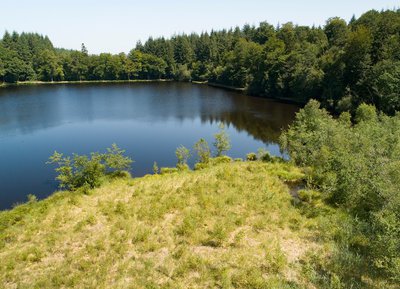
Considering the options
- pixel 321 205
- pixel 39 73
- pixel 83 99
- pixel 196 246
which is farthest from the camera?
pixel 39 73

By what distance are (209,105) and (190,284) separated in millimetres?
59916

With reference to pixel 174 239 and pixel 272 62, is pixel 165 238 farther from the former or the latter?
pixel 272 62

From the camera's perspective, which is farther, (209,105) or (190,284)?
(209,105)

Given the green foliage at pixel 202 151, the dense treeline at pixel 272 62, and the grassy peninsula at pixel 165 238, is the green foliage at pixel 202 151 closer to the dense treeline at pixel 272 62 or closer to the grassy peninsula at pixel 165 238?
the grassy peninsula at pixel 165 238

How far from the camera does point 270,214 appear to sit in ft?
55.4

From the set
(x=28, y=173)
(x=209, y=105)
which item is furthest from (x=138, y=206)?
(x=209, y=105)

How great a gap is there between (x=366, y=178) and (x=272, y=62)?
6698 cm

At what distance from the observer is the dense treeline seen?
51969 mm

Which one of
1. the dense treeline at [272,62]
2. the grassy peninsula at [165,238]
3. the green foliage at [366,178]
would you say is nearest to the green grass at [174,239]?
the grassy peninsula at [165,238]

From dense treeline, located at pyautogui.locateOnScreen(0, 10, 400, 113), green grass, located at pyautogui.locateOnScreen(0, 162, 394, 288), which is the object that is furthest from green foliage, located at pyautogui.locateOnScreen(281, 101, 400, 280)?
dense treeline, located at pyautogui.locateOnScreen(0, 10, 400, 113)

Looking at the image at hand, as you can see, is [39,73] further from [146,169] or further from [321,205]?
[321,205]

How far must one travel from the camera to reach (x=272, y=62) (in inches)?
3031

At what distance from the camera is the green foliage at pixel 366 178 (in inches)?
449

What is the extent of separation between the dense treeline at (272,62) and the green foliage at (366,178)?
2731cm
